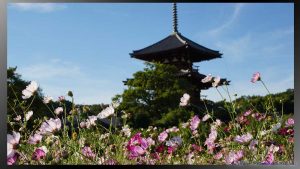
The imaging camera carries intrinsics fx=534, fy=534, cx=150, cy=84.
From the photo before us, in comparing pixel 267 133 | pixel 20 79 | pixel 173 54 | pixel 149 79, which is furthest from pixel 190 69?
pixel 267 133

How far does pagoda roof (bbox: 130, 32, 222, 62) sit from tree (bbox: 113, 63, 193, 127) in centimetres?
116

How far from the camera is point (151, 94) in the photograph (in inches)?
487

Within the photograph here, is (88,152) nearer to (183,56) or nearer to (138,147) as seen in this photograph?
(138,147)

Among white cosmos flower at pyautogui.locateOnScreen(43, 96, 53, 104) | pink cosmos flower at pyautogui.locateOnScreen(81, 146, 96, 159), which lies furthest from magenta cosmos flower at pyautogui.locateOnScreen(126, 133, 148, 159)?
white cosmos flower at pyautogui.locateOnScreen(43, 96, 53, 104)

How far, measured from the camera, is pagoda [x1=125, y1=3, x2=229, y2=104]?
1357 cm

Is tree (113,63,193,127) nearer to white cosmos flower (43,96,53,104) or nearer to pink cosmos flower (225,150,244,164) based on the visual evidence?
white cosmos flower (43,96,53,104)

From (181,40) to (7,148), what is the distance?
13279 millimetres

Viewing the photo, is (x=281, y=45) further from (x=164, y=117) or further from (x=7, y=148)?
(x=7, y=148)

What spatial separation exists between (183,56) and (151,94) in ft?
6.92

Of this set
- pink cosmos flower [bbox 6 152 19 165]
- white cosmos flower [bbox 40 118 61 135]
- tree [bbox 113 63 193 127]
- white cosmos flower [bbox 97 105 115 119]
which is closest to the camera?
pink cosmos flower [bbox 6 152 19 165]

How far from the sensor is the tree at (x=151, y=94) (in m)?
11.8

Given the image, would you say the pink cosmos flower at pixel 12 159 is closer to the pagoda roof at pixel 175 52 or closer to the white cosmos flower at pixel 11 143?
the white cosmos flower at pixel 11 143

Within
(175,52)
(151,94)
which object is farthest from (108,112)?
(175,52)

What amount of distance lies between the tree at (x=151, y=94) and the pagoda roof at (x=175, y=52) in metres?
1.16
